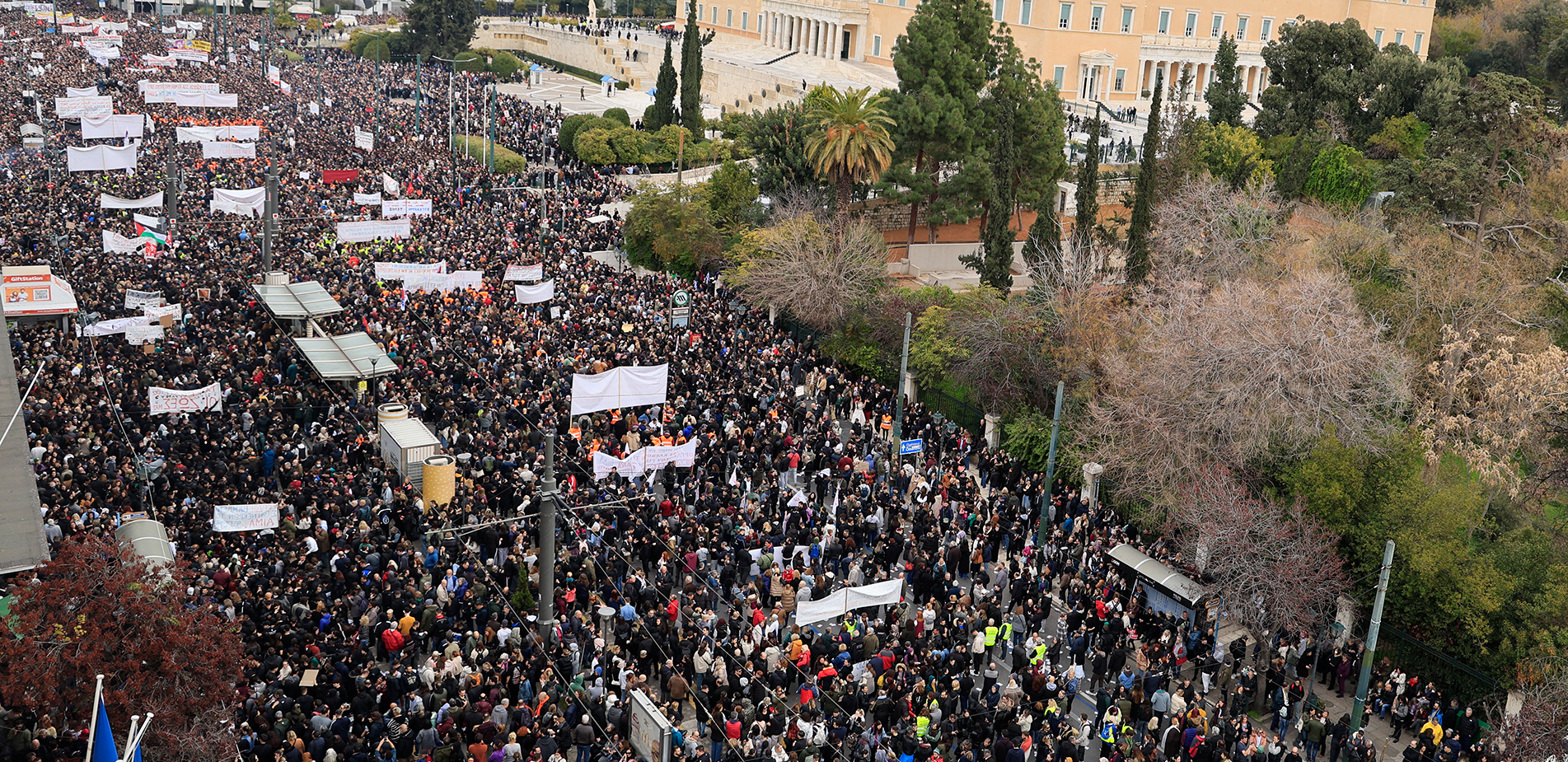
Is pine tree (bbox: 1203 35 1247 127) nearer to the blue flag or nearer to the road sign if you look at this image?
the road sign

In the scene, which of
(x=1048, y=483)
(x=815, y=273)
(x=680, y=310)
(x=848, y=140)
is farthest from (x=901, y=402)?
(x=848, y=140)

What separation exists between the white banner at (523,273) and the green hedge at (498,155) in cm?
2406

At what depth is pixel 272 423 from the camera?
2847 centimetres

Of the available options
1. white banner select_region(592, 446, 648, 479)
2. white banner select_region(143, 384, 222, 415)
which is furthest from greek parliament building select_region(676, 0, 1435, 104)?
white banner select_region(143, 384, 222, 415)

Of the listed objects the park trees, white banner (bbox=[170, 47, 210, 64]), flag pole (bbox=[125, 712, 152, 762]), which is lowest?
flag pole (bbox=[125, 712, 152, 762])

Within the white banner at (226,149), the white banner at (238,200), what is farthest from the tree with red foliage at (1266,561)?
the white banner at (226,149)

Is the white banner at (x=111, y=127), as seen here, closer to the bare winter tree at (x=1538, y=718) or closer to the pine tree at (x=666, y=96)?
the pine tree at (x=666, y=96)

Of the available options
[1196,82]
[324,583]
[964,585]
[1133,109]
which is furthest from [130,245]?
[1196,82]

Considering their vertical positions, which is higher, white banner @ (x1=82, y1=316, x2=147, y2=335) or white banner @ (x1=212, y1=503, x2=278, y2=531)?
white banner @ (x1=82, y1=316, x2=147, y2=335)

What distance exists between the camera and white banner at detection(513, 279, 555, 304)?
123ft

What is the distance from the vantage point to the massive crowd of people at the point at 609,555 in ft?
61.7

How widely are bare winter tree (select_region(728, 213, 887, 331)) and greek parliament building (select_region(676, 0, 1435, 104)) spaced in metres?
43.3

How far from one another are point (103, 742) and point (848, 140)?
109 ft

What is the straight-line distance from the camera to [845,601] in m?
21.4
